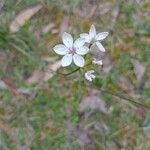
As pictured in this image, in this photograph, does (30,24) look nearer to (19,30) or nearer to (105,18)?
(19,30)

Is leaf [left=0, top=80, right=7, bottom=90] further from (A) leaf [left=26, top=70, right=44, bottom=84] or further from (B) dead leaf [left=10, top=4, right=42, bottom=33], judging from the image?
(B) dead leaf [left=10, top=4, right=42, bottom=33]

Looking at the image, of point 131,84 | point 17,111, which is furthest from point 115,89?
point 17,111

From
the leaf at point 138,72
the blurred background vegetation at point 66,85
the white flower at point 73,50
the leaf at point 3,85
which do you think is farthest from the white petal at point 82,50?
the leaf at point 138,72

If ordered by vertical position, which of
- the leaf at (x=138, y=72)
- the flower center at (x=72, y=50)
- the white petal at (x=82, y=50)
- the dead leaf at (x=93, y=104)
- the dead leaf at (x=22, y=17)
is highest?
the dead leaf at (x=22, y=17)

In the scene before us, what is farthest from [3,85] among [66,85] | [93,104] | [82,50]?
[82,50]

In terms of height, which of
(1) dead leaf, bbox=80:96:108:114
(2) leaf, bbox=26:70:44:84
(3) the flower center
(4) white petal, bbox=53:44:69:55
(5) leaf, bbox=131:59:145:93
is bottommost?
(1) dead leaf, bbox=80:96:108:114

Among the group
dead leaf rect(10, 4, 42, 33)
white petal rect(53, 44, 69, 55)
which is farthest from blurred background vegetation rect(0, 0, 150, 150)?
white petal rect(53, 44, 69, 55)

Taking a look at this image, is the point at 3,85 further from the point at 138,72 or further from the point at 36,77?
the point at 138,72

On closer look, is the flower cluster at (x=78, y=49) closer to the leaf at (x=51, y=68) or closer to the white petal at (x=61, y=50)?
the white petal at (x=61, y=50)
